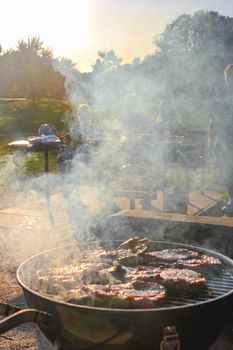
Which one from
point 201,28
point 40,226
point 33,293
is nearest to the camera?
point 33,293

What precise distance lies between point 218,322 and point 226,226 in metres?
1.94

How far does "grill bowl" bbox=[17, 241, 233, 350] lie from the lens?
2385mm

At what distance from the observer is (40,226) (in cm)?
656

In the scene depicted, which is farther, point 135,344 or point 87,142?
point 87,142

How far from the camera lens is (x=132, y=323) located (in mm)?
2393

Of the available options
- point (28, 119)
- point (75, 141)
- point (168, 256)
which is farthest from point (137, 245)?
point (28, 119)

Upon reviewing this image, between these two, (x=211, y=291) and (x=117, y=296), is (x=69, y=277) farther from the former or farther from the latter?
(x=211, y=291)

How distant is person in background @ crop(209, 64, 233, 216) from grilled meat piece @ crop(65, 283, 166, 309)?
4273mm

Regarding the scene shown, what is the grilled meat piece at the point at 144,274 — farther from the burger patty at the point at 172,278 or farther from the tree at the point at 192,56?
the tree at the point at 192,56

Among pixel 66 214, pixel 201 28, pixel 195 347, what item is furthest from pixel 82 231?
pixel 201 28

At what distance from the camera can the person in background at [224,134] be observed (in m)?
6.58

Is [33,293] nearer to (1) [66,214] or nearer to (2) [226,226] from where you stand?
(2) [226,226]

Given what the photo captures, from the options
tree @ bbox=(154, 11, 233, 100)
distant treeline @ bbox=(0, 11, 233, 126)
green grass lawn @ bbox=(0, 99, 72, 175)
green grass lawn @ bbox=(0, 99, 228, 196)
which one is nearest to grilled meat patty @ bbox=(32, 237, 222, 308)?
distant treeline @ bbox=(0, 11, 233, 126)

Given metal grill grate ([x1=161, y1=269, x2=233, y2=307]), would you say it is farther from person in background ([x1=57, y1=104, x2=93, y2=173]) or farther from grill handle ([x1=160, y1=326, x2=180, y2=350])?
person in background ([x1=57, y1=104, x2=93, y2=173])
